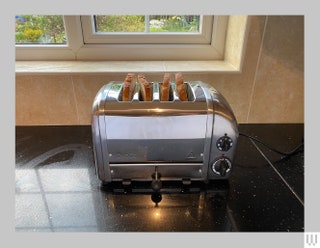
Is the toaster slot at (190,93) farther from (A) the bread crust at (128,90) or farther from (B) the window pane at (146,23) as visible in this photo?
(B) the window pane at (146,23)

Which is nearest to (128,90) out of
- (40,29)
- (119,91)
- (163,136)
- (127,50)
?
(119,91)

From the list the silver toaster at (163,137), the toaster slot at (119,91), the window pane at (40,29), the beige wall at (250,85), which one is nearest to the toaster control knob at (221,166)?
the silver toaster at (163,137)

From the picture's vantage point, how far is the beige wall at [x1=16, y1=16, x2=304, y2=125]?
849 mm

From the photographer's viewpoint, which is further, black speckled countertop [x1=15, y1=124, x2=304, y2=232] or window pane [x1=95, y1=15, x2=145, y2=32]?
window pane [x1=95, y1=15, x2=145, y2=32]

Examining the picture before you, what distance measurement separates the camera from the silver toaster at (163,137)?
0.57 metres

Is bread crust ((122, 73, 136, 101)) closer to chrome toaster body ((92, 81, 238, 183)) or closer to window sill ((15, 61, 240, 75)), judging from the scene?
chrome toaster body ((92, 81, 238, 183))

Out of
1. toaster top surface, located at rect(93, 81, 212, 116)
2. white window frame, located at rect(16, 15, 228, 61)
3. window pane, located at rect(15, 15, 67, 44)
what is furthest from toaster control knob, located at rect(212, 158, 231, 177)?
window pane, located at rect(15, 15, 67, 44)

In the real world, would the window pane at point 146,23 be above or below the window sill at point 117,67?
above

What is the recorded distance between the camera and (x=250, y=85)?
0.91m

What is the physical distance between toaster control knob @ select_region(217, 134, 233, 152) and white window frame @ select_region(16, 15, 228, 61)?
1.58 feet

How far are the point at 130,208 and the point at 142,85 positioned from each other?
0.92 feet

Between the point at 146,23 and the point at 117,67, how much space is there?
0.20 meters

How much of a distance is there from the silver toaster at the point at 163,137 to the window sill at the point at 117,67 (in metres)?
0.28

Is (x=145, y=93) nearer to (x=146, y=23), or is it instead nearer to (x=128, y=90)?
(x=128, y=90)
